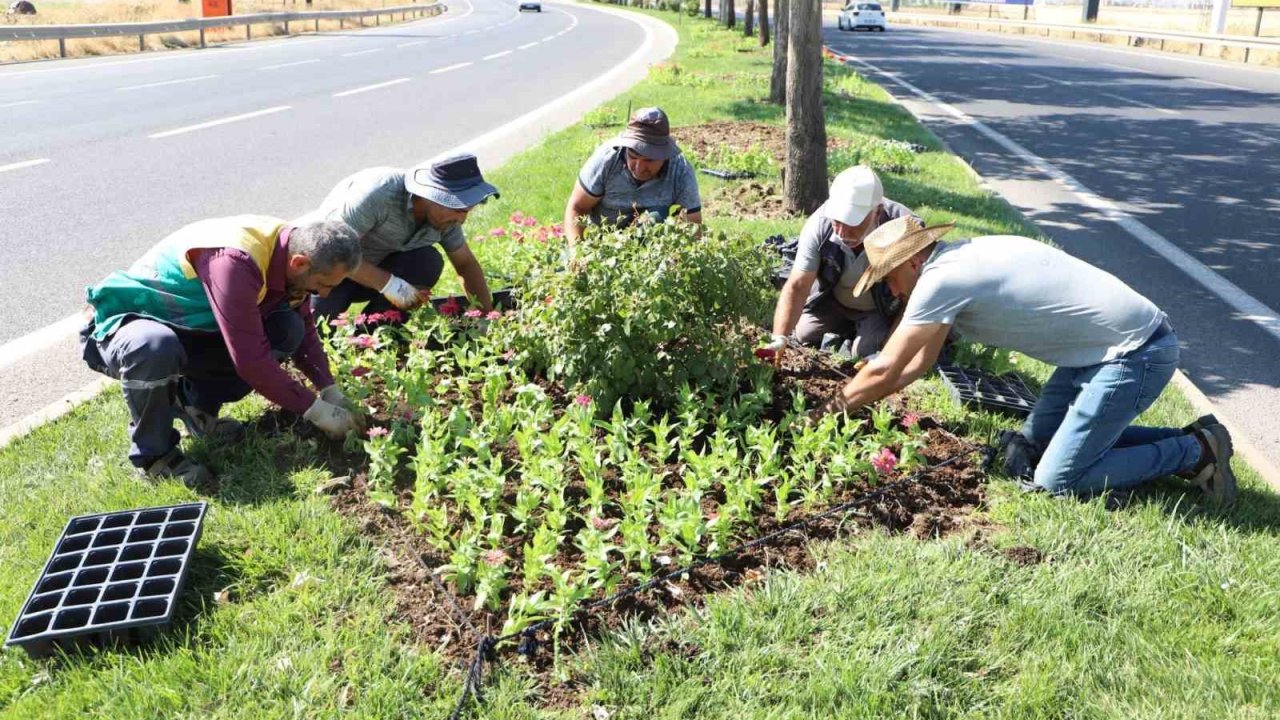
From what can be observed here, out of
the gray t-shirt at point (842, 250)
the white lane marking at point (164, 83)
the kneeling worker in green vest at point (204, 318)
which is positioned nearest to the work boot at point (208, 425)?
the kneeling worker in green vest at point (204, 318)

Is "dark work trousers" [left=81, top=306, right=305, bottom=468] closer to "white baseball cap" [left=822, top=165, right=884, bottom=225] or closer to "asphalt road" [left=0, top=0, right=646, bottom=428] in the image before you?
"asphalt road" [left=0, top=0, right=646, bottom=428]

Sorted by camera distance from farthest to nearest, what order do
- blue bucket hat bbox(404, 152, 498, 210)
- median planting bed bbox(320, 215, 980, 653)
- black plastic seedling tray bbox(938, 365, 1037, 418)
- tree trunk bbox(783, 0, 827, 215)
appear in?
tree trunk bbox(783, 0, 827, 215) < black plastic seedling tray bbox(938, 365, 1037, 418) < blue bucket hat bbox(404, 152, 498, 210) < median planting bed bbox(320, 215, 980, 653)

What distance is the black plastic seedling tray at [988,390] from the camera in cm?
448

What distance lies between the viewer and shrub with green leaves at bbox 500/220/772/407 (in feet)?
12.6

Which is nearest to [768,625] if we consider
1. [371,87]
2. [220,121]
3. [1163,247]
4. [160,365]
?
[160,365]

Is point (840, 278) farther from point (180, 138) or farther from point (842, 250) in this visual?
point (180, 138)

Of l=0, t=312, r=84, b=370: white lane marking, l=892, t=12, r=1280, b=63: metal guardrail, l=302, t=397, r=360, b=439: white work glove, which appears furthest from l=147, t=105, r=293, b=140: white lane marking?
l=892, t=12, r=1280, b=63: metal guardrail

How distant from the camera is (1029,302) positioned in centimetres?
353

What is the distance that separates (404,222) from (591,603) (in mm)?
2601

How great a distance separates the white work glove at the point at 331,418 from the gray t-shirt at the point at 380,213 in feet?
3.94

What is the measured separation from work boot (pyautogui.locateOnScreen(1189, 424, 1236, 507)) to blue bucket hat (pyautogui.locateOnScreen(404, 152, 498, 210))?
3280 millimetres

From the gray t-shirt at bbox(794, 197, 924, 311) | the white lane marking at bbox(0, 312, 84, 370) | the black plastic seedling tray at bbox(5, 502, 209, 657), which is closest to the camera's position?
the black plastic seedling tray at bbox(5, 502, 209, 657)

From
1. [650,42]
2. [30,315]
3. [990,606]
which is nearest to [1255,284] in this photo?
[990,606]

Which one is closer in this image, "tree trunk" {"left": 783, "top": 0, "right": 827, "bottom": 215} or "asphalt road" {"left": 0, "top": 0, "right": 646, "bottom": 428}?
"asphalt road" {"left": 0, "top": 0, "right": 646, "bottom": 428}
